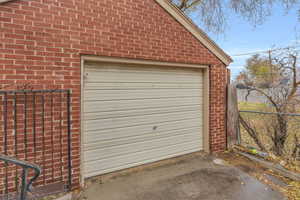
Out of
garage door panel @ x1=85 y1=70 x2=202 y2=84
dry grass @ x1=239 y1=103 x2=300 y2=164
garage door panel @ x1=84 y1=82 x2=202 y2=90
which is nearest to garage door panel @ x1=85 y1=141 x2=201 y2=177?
garage door panel @ x1=84 y1=82 x2=202 y2=90

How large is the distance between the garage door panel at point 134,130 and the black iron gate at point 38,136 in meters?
0.47

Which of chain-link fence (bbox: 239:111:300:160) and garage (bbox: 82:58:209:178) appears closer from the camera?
garage (bbox: 82:58:209:178)

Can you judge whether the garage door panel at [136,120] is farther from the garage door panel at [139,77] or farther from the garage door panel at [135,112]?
the garage door panel at [139,77]

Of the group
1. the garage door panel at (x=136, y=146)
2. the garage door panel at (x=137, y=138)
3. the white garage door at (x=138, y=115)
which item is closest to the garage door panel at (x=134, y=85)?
the white garage door at (x=138, y=115)

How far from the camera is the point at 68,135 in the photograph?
9.11ft

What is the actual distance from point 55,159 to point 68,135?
0.41 meters

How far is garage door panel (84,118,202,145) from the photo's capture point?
3.15 meters

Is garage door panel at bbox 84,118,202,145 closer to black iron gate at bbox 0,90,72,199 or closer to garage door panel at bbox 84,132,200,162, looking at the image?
garage door panel at bbox 84,132,200,162

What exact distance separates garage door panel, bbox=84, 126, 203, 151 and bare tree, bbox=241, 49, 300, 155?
1.92m

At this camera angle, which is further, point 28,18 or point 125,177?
point 125,177

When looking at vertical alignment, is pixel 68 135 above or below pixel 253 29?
below

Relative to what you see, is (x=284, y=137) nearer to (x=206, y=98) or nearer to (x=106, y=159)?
(x=206, y=98)

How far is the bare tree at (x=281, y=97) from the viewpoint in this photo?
4363 millimetres

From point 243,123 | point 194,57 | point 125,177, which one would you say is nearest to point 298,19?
point 243,123
